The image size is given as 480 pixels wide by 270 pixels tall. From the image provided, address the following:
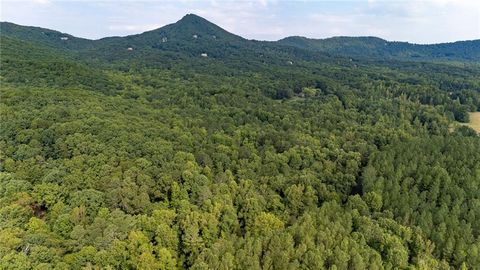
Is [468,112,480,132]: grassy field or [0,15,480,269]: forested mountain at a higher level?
[0,15,480,269]: forested mountain

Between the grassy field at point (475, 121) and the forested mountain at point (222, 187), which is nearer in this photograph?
the forested mountain at point (222, 187)

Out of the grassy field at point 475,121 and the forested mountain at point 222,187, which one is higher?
the forested mountain at point 222,187

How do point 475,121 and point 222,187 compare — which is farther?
point 475,121

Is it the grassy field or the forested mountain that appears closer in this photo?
the forested mountain

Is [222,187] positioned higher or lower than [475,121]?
higher
